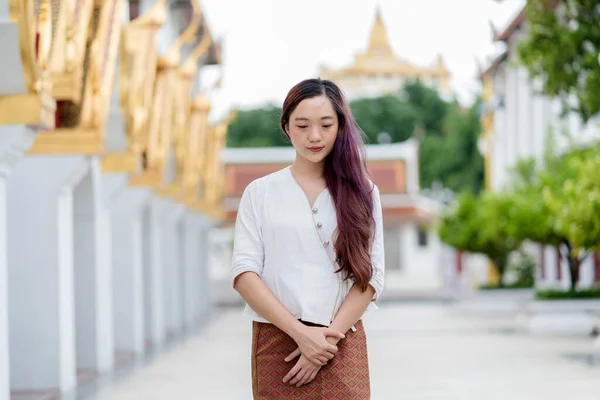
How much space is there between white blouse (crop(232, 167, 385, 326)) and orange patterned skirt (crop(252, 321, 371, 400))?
7 centimetres

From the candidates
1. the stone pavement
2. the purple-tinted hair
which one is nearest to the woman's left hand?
the purple-tinted hair

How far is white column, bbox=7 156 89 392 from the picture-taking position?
11.7 m

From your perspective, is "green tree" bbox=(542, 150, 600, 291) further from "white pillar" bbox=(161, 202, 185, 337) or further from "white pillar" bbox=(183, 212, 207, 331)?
"white pillar" bbox=(183, 212, 207, 331)

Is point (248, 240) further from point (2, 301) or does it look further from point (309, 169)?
point (2, 301)

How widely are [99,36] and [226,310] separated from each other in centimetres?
2111

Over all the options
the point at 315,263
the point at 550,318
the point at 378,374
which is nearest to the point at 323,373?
the point at 315,263

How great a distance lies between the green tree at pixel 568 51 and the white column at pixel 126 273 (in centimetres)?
595

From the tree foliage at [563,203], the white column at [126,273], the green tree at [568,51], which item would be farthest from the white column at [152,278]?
the green tree at [568,51]

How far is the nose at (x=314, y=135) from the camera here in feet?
11.8

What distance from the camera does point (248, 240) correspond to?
11.9 feet

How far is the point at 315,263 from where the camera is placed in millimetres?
3568

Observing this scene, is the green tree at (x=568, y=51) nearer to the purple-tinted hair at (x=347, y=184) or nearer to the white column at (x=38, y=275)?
the white column at (x=38, y=275)

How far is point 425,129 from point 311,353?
62.5 metres

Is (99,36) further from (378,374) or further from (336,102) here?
(336,102)
